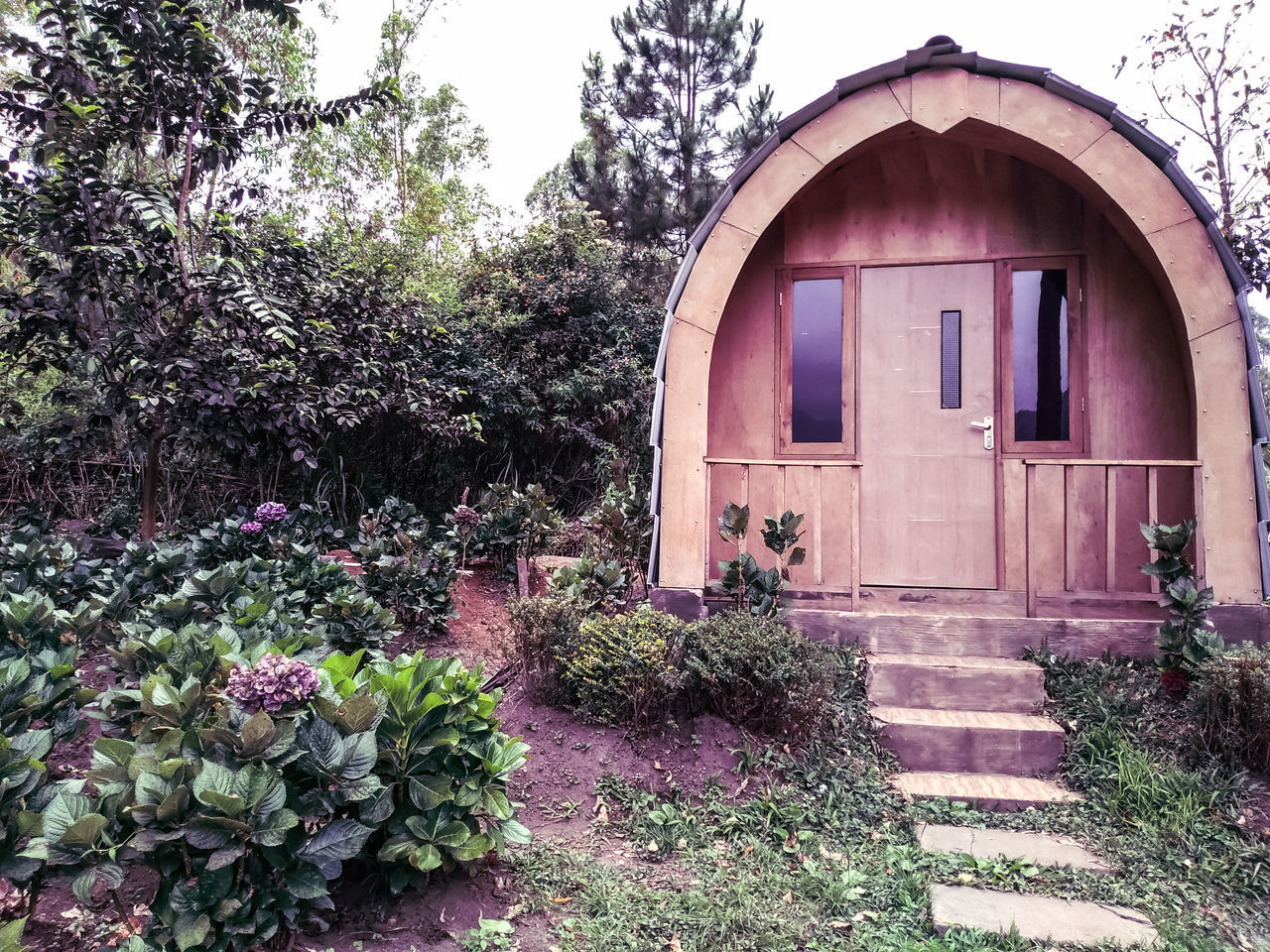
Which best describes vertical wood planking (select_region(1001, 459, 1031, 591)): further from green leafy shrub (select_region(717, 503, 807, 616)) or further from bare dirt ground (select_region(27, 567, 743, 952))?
bare dirt ground (select_region(27, 567, 743, 952))

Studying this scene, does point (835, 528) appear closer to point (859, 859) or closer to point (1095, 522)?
point (1095, 522)

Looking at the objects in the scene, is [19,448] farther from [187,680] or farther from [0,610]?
[187,680]

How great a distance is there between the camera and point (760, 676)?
3.47m

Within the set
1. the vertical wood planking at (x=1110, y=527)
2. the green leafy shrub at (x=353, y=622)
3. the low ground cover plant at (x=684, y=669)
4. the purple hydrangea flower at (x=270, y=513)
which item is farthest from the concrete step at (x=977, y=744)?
the purple hydrangea flower at (x=270, y=513)

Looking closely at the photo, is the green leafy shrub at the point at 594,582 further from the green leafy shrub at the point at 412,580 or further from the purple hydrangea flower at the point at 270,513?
the purple hydrangea flower at the point at 270,513

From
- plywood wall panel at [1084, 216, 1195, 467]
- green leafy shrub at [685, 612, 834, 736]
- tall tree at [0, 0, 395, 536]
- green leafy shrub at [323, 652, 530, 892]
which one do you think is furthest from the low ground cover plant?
plywood wall panel at [1084, 216, 1195, 467]

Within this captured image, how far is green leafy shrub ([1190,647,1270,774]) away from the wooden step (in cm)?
75

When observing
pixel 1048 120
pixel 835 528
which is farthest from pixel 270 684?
pixel 1048 120

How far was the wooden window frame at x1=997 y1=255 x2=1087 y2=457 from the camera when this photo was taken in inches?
197

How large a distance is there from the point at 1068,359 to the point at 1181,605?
197 centimetres

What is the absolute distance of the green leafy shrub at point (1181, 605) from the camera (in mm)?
3646

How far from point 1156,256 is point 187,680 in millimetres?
5470

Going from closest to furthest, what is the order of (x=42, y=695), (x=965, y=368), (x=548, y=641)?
(x=42, y=695)
(x=548, y=641)
(x=965, y=368)

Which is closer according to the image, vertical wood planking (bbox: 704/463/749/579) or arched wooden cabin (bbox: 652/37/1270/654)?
arched wooden cabin (bbox: 652/37/1270/654)
